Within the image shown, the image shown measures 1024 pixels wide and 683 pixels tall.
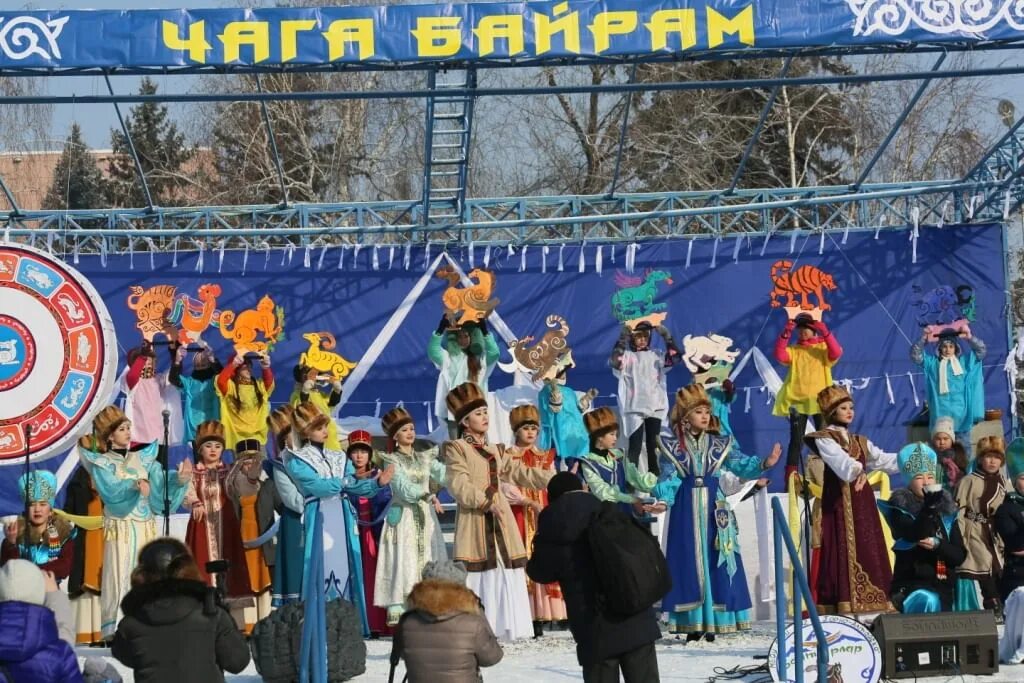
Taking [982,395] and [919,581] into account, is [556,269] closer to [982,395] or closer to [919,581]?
[982,395]

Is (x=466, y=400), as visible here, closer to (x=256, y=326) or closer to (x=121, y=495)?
(x=121, y=495)

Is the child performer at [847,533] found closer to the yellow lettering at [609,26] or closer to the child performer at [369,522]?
the child performer at [369,522]

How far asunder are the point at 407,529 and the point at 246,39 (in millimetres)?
3896

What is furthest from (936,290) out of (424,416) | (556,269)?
(424,416)

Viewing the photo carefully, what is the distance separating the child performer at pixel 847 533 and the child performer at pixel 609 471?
3.23 feet

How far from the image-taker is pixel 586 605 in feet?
21.0

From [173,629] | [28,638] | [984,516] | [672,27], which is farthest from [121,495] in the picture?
[984,516]

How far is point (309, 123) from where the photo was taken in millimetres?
27281

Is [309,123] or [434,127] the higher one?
[309,123]

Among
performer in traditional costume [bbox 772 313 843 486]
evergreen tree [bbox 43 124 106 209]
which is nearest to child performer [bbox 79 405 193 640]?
performer in traditional costume [bbox 772 313 843 486]

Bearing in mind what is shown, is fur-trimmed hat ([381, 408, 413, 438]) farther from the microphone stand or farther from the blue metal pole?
the blue metal pole

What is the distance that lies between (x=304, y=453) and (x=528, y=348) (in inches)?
222

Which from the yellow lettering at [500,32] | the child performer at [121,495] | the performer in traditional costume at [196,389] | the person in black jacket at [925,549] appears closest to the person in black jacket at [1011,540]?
the person in black jacket at [925,549]

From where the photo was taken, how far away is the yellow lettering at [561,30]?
36.5 ft
